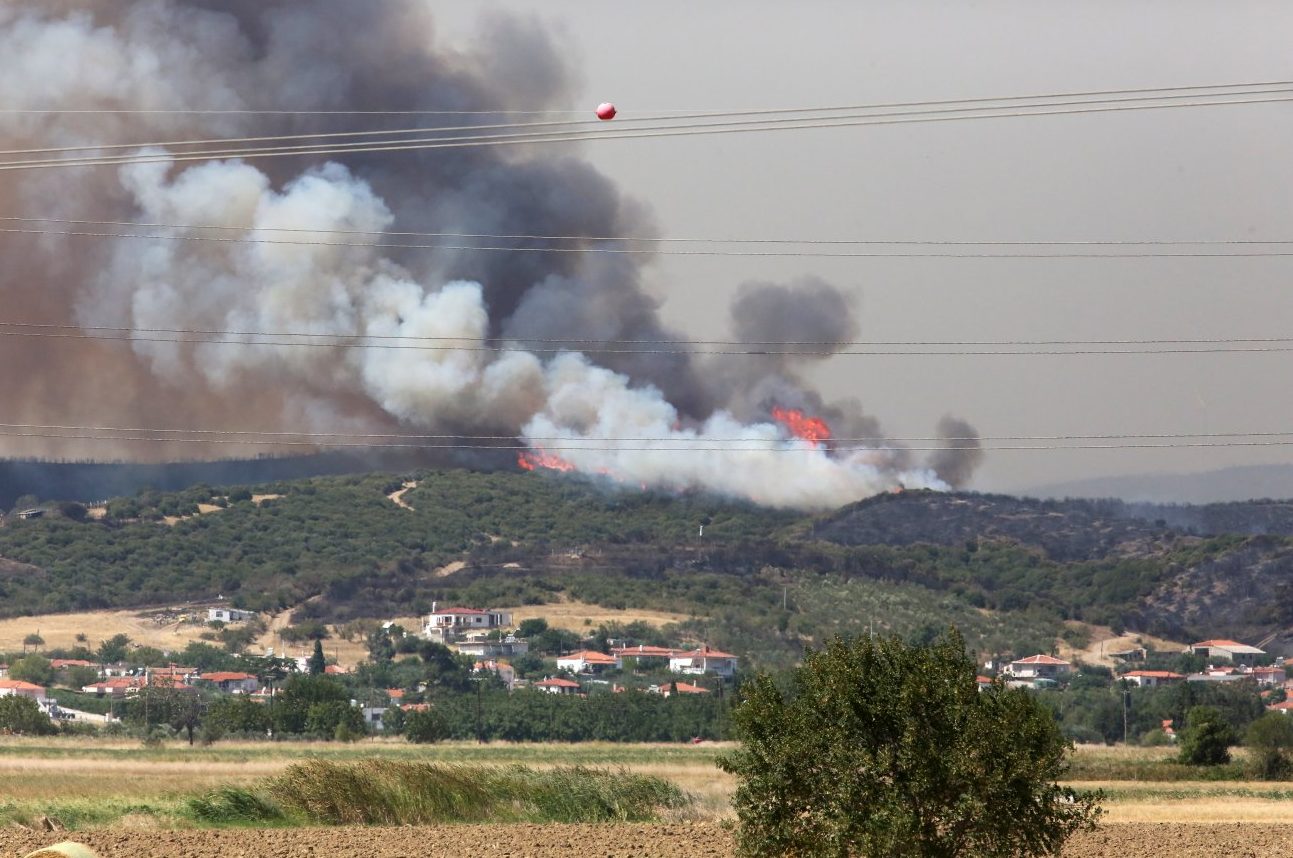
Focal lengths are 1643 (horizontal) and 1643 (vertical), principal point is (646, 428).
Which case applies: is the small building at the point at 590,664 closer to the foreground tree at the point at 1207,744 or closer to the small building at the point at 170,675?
the small building at the point at 170,675

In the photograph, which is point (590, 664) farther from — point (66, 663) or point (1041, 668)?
point (66, 663)

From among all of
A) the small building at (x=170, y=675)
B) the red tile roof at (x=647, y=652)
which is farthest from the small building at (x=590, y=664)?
the small building at (x=170, y=675)

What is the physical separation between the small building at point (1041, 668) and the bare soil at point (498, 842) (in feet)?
424

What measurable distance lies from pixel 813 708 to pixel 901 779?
1.71m

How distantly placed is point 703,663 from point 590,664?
1261 centimetres

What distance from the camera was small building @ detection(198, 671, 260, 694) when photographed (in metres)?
148

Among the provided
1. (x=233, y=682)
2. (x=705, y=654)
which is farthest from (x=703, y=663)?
(x=233, y=682)

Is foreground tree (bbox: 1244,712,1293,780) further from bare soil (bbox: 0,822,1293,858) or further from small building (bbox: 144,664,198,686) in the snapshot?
small building (bbox: 144,664,198,686)

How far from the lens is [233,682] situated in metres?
150

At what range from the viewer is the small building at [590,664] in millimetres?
166125

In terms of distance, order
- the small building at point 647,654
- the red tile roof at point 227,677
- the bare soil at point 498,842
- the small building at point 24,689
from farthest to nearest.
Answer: the small building at point 647,654, the red tile roof at point 227,677, the small building at point 24,689, the bare soil at point 498,842

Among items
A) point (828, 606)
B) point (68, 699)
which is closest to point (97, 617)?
point (68, 699)

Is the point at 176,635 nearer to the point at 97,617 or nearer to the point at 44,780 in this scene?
the point at 97,617

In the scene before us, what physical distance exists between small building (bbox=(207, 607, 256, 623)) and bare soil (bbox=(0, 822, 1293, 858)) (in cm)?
16010
